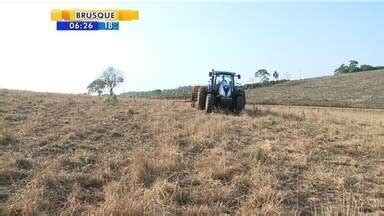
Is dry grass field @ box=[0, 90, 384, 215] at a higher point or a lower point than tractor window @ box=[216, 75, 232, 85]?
lower

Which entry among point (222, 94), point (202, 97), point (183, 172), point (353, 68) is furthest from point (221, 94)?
point (353, 68)

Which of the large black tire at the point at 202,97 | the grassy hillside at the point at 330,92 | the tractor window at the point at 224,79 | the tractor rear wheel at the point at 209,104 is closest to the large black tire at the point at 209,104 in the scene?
the tractor rear wheel at the point at 209,104

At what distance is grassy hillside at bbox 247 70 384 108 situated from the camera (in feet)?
144

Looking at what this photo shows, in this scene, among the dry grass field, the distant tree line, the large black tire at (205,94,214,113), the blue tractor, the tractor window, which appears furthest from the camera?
the distant tree line

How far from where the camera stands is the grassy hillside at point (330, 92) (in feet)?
144

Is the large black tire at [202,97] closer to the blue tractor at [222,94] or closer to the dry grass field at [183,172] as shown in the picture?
the blue tractor at [222,94]

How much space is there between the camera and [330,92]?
5450 cm

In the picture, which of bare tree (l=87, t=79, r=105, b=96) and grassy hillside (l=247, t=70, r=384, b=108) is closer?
grassy hillside (l=247, t=70, r=384, b=108)

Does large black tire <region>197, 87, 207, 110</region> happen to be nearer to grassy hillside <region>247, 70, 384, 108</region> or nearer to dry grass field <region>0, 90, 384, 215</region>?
dry grass field <region>0, 90, 384, 215</region>

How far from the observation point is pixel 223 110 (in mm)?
22562

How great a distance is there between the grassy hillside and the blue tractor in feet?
64.7

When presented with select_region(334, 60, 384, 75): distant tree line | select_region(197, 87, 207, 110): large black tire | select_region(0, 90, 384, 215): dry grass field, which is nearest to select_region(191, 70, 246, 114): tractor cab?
select_region(197, 87, 207, 110): large black tire

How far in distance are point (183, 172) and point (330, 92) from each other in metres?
48.2

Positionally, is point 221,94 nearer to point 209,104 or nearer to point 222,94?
point 222,94
